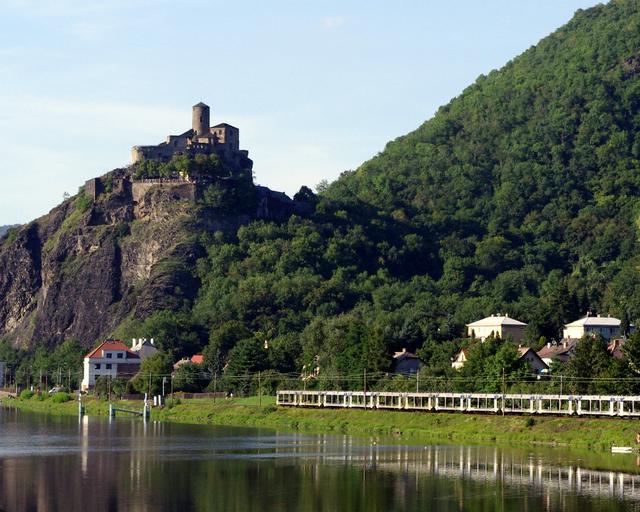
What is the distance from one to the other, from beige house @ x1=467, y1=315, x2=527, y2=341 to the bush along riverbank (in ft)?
135

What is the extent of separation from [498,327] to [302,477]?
9688 centimetres

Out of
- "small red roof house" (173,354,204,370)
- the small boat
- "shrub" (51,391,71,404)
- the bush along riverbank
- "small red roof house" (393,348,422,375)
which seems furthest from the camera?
"small red roof house" (173,354,204,370)

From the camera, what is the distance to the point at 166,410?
141 meters

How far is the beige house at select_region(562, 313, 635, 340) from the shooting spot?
168000 millimetres

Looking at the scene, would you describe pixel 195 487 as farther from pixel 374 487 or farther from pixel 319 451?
pixel 319 451

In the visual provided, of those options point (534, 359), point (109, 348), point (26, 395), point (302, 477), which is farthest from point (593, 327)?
point (302, 477)

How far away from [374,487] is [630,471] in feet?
48.0

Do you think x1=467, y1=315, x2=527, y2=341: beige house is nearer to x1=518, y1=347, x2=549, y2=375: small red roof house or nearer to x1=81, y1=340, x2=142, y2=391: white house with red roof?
x1=518, y1=347, x2=549, y2=375: small red roof house

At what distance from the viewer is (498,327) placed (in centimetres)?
17125

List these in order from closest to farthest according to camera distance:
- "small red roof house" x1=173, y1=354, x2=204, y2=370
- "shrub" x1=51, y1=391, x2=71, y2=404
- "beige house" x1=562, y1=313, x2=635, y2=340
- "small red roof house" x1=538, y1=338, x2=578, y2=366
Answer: "small red roof house" x1=538, y1=338, x2=578, y2=366, "shrub" x1=51, y1=391, x2=71, y2=404, "beige house" x1=562, y1=313, x2=635, y2=340, "small red roof house" x1=173, y1=354, x2=204, y2=370

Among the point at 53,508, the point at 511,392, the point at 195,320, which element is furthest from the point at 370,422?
the point at 195,320

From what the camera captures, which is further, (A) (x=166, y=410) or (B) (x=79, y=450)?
(A) (x=166, y=410)

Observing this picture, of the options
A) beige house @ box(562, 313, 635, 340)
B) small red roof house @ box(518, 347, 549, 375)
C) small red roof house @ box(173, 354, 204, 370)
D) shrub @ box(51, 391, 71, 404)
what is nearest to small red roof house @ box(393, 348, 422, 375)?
small red roof house @ box(518, 347, 549, 375)

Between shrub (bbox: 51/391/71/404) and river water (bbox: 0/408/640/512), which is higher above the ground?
shrub (bbox: 51/391/71/404)
